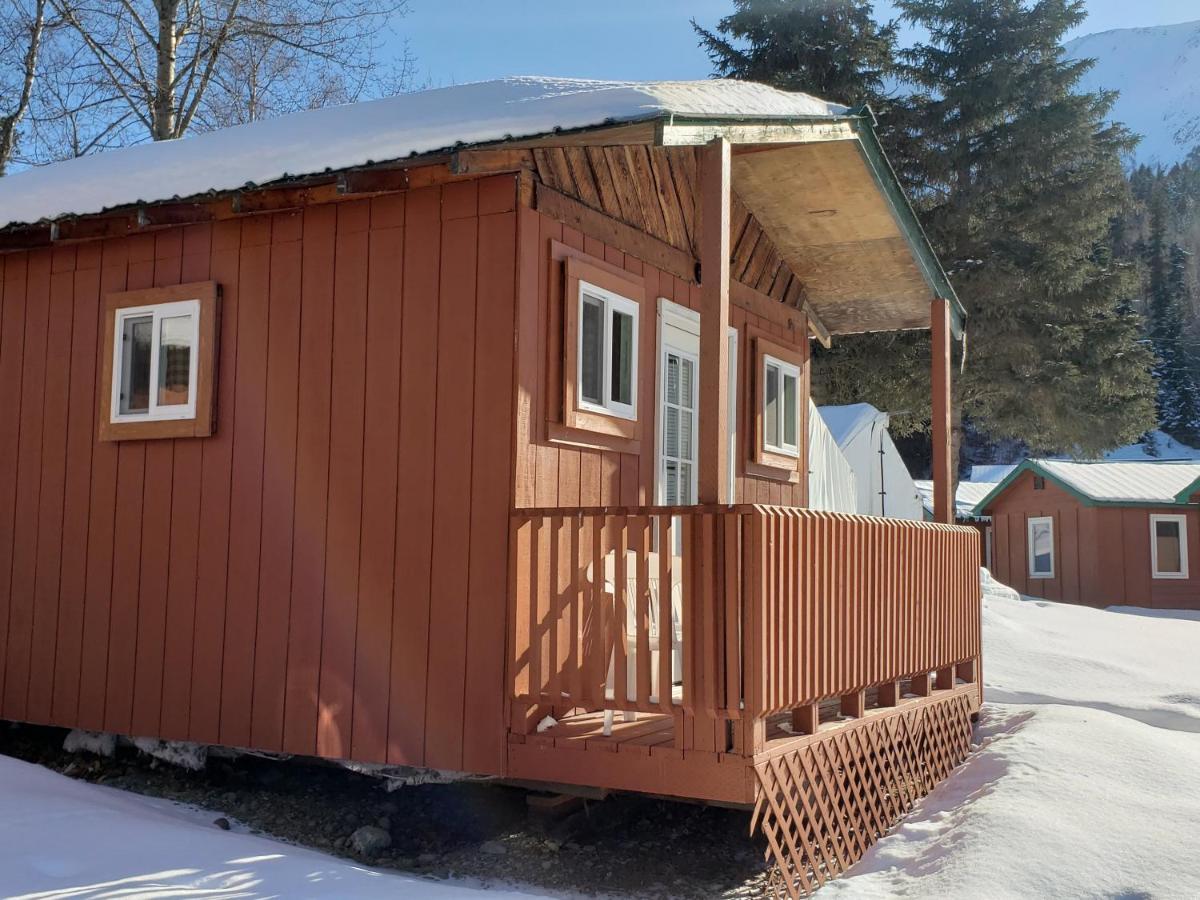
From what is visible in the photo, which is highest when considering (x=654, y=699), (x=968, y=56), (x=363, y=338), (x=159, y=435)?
(x=968, y=56)

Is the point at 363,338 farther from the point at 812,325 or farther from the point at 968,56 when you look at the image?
the point at 968,56

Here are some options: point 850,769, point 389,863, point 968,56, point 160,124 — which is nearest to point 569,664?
point 389,863

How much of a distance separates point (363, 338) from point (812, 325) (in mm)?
5242

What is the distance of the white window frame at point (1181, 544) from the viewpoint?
2561 cm

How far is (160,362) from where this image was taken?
674 cm

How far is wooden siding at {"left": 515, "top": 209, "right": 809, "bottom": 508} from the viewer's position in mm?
5770

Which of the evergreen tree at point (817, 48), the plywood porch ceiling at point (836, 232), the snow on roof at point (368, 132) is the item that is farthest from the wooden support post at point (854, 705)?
the evergreen tree at point (817, 48)

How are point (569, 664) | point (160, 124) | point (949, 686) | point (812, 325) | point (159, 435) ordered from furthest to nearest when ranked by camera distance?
point (160, 124), point (812, 325), point (949, 686), point (159, 435), point (569, 664)

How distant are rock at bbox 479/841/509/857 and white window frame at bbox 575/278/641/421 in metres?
2.37

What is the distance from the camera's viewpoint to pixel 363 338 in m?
6.16

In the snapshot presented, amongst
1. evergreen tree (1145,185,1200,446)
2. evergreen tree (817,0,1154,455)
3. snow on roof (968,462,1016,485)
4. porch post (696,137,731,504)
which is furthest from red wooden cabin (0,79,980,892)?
evergreen tree (1145,185,1200,446)

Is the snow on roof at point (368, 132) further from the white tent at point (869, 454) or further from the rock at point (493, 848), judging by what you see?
the white tent at point (869, 454)

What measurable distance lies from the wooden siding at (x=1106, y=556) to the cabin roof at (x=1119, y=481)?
301 millimetres

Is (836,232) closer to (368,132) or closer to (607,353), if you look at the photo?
(607,353)
